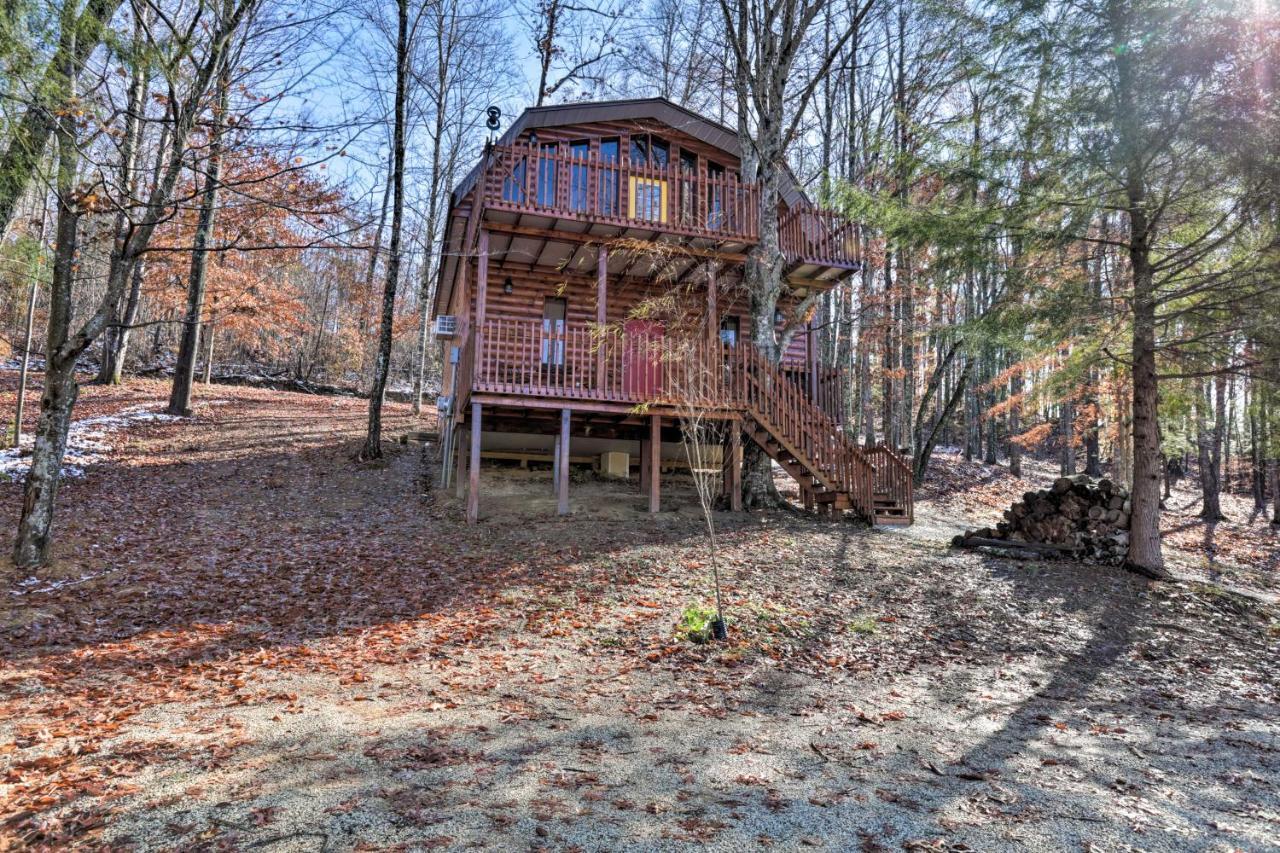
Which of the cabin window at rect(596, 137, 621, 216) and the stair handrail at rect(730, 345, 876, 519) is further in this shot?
the cabin window at rect(596, 137, 621, 216)

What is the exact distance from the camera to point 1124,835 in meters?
3.24

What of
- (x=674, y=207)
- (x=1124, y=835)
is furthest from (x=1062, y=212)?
(x=1124, y=835)

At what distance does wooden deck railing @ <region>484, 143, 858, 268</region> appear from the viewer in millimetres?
11555

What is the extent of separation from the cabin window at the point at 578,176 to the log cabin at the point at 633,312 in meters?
0.04

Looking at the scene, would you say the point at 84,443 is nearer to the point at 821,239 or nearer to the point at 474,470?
the point at 474,470

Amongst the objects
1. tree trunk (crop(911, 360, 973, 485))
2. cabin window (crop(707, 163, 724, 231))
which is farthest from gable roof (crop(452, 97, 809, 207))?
tree trunk (crop(911, 360, 973, 485))

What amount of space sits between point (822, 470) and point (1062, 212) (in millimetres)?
5145

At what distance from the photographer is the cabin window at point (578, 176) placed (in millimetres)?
11633

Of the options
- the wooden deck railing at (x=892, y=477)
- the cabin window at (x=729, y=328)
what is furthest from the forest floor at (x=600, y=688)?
the cabin window at (x=729, y=328)

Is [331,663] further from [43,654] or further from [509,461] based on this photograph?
[509,461]

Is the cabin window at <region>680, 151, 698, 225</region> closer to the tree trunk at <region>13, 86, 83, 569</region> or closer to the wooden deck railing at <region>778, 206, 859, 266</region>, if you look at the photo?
the wooden deck railing at <region>778, 206, 859, 266</region>

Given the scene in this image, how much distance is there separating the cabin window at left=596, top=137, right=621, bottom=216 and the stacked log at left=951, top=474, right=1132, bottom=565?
794cm

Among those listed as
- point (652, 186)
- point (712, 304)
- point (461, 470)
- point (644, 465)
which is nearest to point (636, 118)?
point (652, 186)

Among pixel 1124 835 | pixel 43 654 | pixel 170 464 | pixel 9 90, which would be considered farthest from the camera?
pixel 170 464
